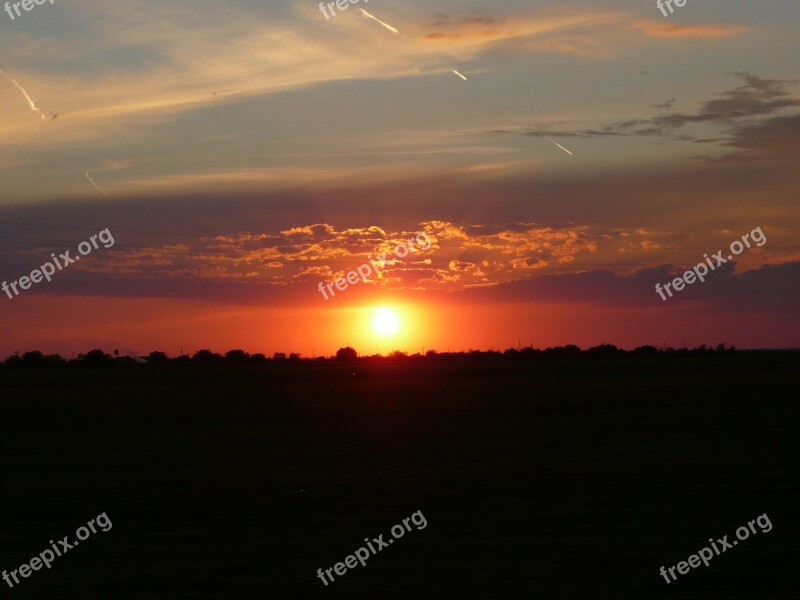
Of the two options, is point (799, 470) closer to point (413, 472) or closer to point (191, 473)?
point (413, 472)

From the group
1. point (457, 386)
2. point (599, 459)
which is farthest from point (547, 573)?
point (457, 386)

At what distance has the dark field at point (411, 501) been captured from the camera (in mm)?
15391

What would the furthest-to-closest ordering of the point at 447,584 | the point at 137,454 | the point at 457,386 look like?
the point at 457,386 < the point at 137,454 < the point at 447,584

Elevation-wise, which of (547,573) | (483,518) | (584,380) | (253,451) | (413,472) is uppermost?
(547,573)

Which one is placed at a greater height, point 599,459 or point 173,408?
point 599,459

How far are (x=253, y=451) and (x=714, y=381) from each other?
53478 millimetres

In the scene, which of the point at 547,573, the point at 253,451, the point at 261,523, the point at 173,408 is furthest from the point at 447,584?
the point at 173,408

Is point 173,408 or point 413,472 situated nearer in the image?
point 413,472

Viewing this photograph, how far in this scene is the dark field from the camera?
15.4m

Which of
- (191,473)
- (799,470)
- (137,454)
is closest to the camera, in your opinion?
(799,470)

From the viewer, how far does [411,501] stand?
22.7 meters

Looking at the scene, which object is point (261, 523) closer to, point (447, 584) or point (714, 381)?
point (447, 584)

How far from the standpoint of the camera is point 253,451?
1318 inches

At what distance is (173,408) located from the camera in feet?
181
